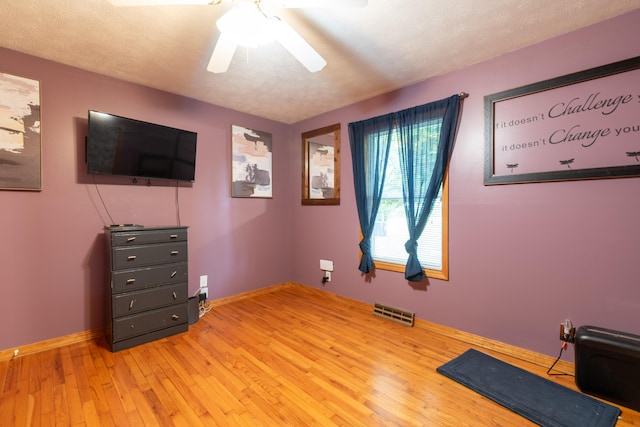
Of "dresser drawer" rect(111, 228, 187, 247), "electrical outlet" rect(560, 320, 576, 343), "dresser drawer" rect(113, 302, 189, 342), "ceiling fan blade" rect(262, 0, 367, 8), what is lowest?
"dresser drawer" rect(113, 302, 189, 342)

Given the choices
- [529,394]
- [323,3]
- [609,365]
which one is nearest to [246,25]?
[323,3]

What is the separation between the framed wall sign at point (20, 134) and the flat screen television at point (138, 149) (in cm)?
38

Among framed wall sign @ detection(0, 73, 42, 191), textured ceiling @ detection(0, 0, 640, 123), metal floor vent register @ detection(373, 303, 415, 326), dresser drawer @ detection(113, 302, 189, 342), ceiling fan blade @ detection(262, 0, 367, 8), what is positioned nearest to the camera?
ceiling fan blade @ detection(262, 0, 367, 8)

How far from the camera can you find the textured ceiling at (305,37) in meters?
1.78

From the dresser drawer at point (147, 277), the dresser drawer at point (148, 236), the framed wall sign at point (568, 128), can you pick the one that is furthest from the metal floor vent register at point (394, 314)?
the dresser drawer at point (148, 236)

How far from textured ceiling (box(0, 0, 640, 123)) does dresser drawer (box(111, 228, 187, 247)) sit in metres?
1.44

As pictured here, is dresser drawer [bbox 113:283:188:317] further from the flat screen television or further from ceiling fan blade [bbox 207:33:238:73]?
ceiling fan blade [bbox 207:33:238:73]

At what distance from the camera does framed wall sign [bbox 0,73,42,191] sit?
220cm

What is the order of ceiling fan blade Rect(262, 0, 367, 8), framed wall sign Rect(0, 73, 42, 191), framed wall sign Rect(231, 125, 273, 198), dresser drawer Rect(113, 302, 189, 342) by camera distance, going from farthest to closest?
framed wall sign Rect(231, 125, 273, 198)
dresser drawer Rect(113, 302, 189, 342)
framed wall sign Rect(0, 73, 42, 191)
ceiling fan blade Rect(262, 0, 367, 8)

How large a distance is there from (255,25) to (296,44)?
0.24 meters

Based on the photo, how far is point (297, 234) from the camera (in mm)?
4199

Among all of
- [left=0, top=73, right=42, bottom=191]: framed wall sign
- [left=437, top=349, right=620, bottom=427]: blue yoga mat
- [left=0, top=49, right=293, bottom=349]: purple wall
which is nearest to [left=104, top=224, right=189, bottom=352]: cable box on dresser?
[left=0, top=49, right=293, bottom=349]: purple wall

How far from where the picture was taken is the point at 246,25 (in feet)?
5.07

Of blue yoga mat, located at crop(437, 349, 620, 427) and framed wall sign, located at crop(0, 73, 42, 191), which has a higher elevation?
framed wall sign, located at crop(0, 73, 42, 191)
